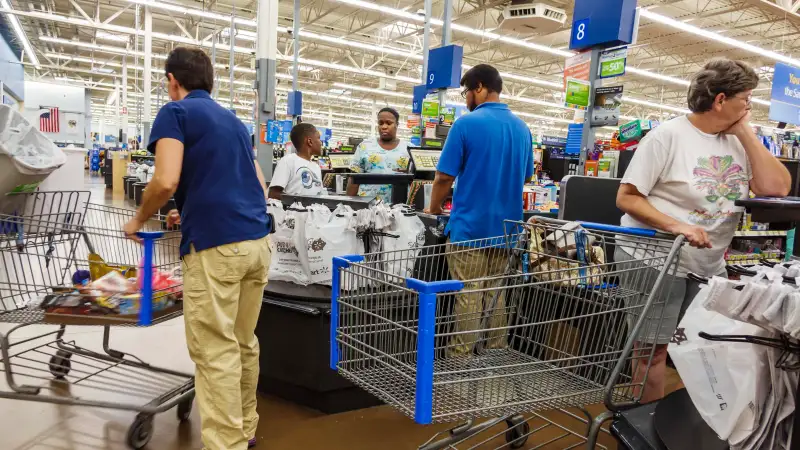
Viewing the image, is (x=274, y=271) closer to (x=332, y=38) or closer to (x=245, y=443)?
(x=245, y=443)

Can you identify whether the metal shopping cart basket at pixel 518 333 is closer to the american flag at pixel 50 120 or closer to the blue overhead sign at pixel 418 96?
the blue overhead sign at pixel 418 96

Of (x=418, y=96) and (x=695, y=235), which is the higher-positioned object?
(x=418, y=96)

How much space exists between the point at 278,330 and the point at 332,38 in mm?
14907

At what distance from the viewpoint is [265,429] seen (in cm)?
260

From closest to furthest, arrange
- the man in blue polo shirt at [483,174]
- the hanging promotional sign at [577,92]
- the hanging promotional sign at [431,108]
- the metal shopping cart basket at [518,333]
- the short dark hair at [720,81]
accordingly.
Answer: the metal shopping cart basket at [518,333] < the short dark hair at [720,81] < the man in blue polo shirt at [483,174] < the hanging promotional sign at [577,92] < the hanging promotional sign at [431,108]

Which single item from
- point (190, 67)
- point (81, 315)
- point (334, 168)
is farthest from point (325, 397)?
point (334, 168)

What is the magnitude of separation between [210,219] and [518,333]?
132 centimetres

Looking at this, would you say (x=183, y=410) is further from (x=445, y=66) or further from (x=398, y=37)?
(x=398, y=37)

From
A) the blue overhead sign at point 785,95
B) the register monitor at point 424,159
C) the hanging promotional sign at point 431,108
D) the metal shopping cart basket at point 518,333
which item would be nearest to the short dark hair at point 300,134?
the register monitor at point 424,159

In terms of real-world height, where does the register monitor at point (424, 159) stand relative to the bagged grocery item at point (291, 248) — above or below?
above

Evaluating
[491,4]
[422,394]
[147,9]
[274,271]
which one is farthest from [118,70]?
[422,394]

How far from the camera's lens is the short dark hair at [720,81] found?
6.22 ft

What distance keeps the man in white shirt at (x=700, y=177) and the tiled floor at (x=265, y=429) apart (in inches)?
37.2

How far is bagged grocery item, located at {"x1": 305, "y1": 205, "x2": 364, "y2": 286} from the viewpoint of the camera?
9.35ft
